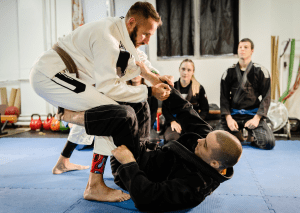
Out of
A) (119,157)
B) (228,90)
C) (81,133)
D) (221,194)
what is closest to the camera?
(119,157)

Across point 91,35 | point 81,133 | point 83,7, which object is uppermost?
point 83,7

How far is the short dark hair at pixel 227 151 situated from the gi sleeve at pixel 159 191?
16 cm

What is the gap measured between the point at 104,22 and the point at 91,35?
14cm

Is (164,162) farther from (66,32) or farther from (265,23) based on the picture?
(66,32)

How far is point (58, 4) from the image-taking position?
18.4ft

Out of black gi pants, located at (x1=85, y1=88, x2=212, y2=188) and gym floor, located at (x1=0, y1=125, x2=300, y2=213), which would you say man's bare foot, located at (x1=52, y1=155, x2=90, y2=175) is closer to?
gym floor, located at (x1=0, y1=125, x2=300, y2=213)

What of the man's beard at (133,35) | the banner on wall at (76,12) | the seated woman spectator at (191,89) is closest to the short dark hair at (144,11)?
the man's beard at (133,35)

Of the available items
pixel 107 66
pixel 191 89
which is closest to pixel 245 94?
pixel 191 89

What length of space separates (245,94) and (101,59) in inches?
108

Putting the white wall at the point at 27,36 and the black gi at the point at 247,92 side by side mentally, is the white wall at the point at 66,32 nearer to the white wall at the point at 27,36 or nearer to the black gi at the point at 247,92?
the white wall at the point at 27,36

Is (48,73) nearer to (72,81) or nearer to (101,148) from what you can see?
(72,81)

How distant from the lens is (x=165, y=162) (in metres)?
1.42

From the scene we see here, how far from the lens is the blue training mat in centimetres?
139

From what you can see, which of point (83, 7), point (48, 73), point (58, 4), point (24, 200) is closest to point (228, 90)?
point (48, 73)
